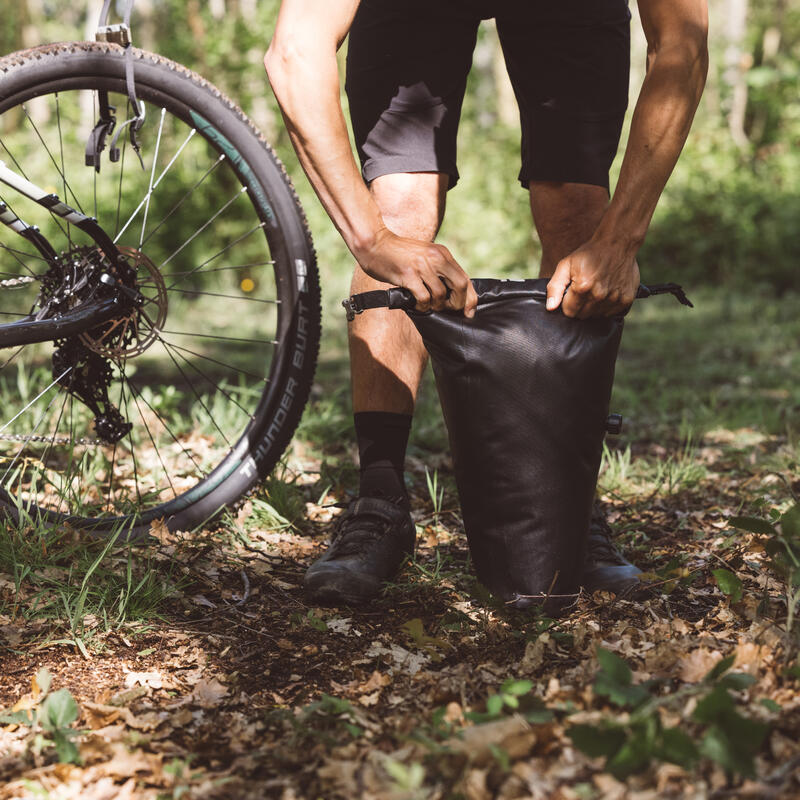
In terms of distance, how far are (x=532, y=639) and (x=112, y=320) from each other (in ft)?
4.03

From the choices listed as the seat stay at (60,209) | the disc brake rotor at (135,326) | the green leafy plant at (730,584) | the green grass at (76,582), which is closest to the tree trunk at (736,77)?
the disc brake rotor at (135,326)

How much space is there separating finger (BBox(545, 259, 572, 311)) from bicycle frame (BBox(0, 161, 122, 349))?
103cm

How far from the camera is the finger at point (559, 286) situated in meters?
1.62

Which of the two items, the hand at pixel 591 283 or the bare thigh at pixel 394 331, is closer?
the hand at pixel 591 283

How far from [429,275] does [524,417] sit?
0.33 meters

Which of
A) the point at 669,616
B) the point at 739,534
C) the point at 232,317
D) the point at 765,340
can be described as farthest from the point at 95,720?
the point at 232,317

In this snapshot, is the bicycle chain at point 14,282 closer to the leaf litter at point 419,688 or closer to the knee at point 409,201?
the leaf litter at point 419,688

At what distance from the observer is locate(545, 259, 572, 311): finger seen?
1624 mm

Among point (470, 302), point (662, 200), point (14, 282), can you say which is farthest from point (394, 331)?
point (662, 200)

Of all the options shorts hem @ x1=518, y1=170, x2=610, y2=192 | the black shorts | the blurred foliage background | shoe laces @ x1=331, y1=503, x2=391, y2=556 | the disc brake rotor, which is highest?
the blurred foliage background

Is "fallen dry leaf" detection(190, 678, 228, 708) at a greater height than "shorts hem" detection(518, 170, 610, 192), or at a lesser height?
lesser

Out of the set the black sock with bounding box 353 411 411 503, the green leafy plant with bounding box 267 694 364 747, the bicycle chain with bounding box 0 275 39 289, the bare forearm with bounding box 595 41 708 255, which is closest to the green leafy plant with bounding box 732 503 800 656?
the bare forearm with bounding box 595 41 708 255

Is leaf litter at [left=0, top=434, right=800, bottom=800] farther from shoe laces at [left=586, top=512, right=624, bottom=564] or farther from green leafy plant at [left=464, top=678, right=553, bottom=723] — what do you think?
shoe laces at [left=586, top=512, right=624, bottom=564]

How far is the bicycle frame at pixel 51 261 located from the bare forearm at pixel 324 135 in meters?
0.59
